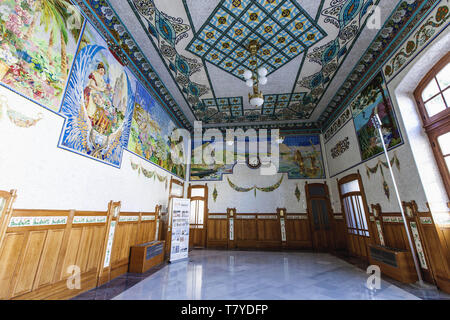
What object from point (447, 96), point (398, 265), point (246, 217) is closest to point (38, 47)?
point (447, 96)

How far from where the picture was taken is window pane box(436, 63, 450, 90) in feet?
12.0

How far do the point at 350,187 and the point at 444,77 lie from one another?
4.08 metres

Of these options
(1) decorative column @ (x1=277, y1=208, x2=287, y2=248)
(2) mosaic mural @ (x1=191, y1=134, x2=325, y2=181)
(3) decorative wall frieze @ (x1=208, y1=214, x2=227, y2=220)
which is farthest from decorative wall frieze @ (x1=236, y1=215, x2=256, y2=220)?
(2) mosaic mural @ (x1=191, y1=134, x2=325, y2=181)

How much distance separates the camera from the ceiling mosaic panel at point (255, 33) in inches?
164

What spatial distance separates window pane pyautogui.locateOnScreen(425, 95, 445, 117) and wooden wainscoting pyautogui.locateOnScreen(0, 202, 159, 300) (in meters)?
→ 7.11

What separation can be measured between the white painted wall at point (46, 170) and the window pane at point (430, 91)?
705 cm

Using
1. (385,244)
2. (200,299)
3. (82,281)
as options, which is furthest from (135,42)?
(385,244)

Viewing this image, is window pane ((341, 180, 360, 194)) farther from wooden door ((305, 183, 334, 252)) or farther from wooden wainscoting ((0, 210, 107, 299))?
wooden wainscoting ((0, 210, 107, 299))

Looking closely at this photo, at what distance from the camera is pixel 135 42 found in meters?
4.81

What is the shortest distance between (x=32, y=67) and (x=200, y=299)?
434cm

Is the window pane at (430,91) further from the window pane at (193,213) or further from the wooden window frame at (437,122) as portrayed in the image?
the window pane at (193,213)

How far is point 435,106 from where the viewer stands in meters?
3.93

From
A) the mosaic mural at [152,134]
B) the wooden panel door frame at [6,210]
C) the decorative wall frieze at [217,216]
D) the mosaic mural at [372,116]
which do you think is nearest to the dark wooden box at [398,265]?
the mosaic mural at [372,116]

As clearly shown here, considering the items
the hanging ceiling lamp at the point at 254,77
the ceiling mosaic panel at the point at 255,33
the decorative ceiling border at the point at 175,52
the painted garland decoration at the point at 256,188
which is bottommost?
the painted garland decoration at the point at 256,188
